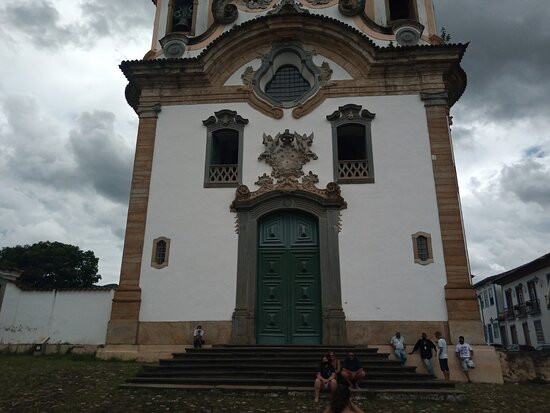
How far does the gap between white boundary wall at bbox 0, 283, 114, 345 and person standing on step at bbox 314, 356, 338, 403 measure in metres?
6.75

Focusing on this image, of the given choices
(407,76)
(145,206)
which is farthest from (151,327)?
(407,76)

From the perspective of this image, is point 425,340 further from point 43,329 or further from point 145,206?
point 43,329

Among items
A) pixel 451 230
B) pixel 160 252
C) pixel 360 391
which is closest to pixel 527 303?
→ pixel 451 230

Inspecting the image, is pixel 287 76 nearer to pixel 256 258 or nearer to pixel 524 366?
pixel 256 258

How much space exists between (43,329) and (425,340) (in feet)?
31.2

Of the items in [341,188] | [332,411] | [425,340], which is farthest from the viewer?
[341,188]

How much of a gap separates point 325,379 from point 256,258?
4.31 meters

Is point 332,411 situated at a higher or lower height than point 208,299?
lower

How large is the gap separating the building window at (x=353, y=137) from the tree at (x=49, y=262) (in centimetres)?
2671

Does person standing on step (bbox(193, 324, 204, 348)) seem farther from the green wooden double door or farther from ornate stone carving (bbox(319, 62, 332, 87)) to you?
ornate stone carving (bbox(319, 62, 332, 87))

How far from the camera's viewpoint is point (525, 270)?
28828 millimetres

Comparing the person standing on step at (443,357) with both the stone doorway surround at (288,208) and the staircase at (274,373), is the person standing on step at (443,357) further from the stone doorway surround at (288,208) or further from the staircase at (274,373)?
the stone doorway surround at (288,208)

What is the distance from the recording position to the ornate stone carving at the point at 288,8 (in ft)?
42.2

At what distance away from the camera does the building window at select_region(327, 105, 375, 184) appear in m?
11.5
